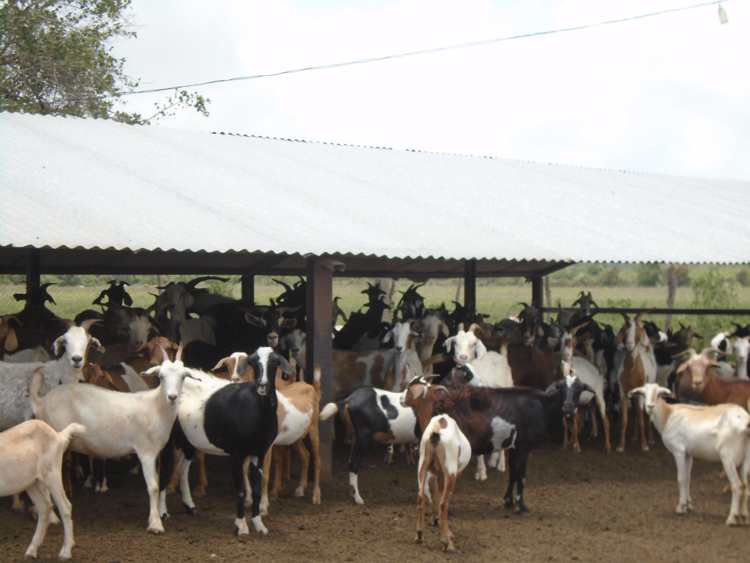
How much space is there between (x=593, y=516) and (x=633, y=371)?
4.74 meters

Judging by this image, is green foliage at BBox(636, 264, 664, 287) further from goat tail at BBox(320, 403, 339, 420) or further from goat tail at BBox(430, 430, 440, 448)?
goat tail at BBox(430, 430, 440, 448)

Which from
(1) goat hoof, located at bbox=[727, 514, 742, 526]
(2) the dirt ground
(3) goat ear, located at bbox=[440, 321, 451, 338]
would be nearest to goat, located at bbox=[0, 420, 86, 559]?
(2) the dirt ground

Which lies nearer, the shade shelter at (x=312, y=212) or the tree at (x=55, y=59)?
the shade shelter at (x=312, y=212)

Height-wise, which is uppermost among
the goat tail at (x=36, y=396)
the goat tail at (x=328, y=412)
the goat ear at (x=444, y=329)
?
the goat ear at (x=444, y=329)

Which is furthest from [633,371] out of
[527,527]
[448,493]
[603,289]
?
[603,289]

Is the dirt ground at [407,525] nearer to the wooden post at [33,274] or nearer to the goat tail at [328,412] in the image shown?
the goat tail at [328,412]

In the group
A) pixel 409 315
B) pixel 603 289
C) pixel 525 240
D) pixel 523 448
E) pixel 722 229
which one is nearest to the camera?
pixel 523 448

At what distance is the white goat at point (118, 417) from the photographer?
9.70 metres

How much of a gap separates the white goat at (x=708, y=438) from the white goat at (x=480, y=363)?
2163mm

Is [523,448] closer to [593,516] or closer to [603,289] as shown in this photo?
[593,516]

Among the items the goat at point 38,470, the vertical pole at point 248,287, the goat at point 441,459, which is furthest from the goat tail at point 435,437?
the vertical pole at point 248,287

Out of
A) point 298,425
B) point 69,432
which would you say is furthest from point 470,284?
point 69,432

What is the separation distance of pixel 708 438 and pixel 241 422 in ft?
14.6

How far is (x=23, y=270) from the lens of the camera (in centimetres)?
1695
